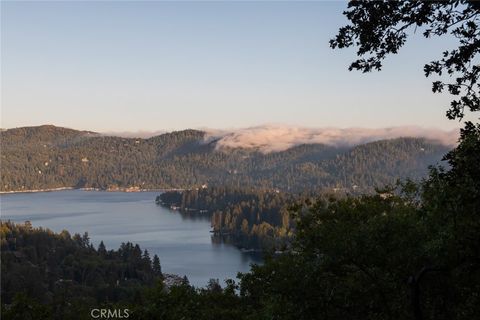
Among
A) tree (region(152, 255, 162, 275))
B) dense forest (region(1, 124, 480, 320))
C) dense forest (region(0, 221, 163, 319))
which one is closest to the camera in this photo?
dense forest (region(1, 124, 480, 320))

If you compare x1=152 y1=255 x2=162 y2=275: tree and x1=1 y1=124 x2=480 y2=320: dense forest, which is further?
x1=152 y1=255 x2=162 y2=275: tree

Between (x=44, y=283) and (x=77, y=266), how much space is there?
22455 millimetres

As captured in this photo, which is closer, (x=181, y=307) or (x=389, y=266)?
(x=389, y=266)

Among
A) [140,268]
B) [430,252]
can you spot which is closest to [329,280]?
[430,252]

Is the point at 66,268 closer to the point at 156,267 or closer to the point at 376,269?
the point at 156,267

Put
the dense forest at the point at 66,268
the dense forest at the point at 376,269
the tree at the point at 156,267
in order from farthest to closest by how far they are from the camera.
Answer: the tree at the point at 156,267
the dense forest at the point at 66,268
the dense forest at the point at 376,269

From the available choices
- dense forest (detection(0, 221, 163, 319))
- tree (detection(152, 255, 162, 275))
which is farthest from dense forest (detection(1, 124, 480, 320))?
tree (detection(152, 255, 162, 275))

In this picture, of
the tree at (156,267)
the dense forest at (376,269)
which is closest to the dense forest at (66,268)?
the tree at (156,267)

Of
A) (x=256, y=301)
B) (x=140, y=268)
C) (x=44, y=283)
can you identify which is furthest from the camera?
(x=140, y=268)

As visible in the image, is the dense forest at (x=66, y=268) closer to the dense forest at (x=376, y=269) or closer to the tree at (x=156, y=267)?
the tree at (x=156, y=267)

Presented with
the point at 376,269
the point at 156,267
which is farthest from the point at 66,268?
the point at 376,269

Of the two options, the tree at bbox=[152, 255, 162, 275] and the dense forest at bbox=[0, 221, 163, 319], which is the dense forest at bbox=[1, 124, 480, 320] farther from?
the tree at bbox=[152, 255, 162, 275]

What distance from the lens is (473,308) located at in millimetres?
16859

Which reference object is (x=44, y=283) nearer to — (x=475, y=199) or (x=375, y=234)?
(x=375, y=234)
